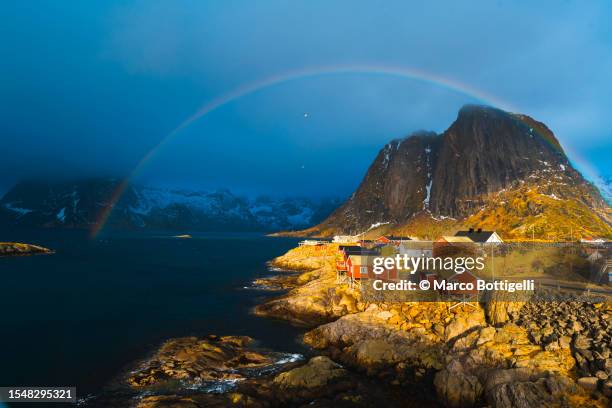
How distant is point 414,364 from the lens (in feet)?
115

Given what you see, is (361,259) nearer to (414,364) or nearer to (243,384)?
(414,364)

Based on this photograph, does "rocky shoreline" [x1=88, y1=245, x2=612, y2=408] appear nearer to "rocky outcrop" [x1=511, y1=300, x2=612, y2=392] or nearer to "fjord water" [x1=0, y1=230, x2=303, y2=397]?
"rocky outcrop" [x1=511, y1=300, x2=612, y2=392]

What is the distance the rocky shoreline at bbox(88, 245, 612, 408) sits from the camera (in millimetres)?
28719

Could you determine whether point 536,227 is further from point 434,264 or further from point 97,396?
point 97,396

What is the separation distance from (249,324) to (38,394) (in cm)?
2594

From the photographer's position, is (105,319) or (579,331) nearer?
(579,331)

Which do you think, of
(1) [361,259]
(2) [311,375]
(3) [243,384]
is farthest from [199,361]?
(1) [361,259]

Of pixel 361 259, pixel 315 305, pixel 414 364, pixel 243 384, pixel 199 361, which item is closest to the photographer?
Answer: pixel 243 384

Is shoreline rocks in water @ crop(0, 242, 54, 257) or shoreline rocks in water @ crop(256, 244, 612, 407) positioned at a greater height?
shoreline rocks in water @ crop(0, 242, 54, 257)

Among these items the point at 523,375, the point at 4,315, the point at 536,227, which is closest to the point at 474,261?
the point at 523,375

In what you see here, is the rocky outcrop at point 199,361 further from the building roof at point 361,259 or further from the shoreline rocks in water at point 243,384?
the building roof at point 361,259

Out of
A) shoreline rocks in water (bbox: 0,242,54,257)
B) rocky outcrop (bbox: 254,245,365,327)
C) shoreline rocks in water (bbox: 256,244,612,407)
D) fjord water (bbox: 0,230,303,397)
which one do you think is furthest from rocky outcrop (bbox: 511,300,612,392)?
shoreline rocks in water (bbox: 0,242,54,257)

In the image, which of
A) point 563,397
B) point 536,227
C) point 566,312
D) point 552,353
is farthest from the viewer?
point 536,227

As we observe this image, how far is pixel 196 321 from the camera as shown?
5559cm
